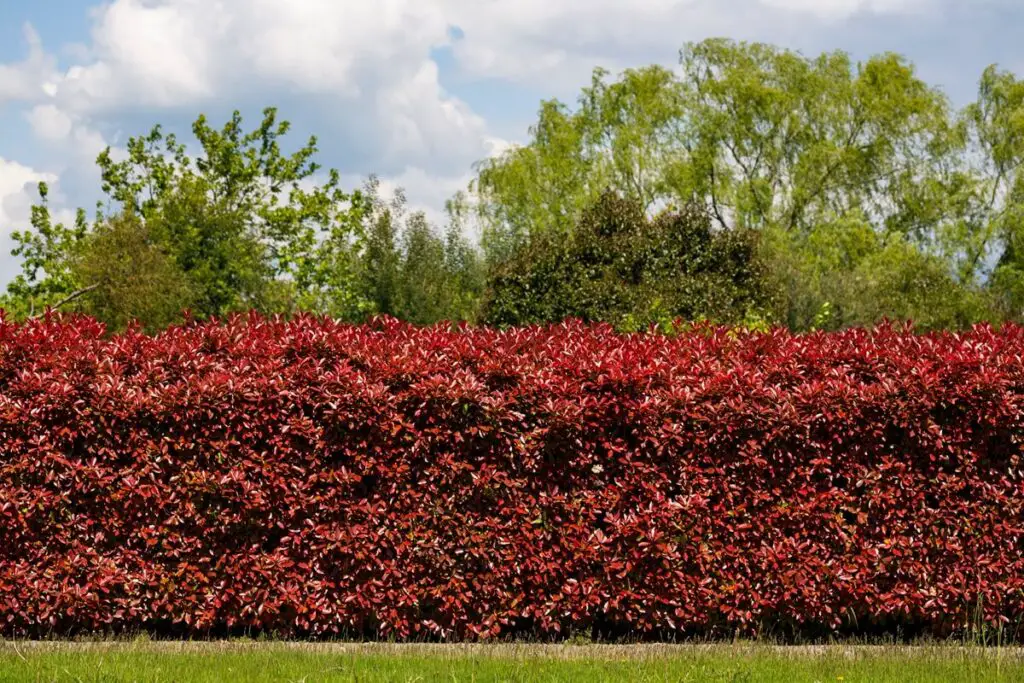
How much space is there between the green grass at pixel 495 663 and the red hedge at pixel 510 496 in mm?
357

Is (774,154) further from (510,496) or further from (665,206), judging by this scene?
(510,496)

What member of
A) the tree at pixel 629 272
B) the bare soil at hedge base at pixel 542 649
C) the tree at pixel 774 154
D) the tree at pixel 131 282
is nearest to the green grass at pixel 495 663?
the bare soil at hedge base at pixel 542 649

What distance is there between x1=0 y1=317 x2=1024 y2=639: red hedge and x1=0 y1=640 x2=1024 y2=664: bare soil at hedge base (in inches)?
10.1

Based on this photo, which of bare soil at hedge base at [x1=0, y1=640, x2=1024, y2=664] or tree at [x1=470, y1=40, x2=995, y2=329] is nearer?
bare soil at hedge base at [x1=0, y1=640, x2=1024, y2=664]

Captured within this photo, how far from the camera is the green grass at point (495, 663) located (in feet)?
19.2

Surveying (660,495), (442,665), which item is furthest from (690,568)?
(442,665)

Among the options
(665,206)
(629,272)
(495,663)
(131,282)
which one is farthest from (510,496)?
(665,206)

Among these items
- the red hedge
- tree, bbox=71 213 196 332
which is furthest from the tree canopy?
the red hedge

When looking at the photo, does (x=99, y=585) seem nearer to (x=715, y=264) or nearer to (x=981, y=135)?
(x=715, y=264)

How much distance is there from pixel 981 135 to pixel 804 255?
8945 mm

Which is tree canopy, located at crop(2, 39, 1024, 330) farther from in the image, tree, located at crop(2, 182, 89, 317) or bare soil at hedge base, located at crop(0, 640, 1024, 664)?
bare soil at hedge base, located at crop(0, 640, 1024, 664)

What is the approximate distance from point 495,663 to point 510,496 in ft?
3.93

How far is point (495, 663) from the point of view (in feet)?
20.1

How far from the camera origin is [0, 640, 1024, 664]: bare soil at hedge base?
6.62 m
